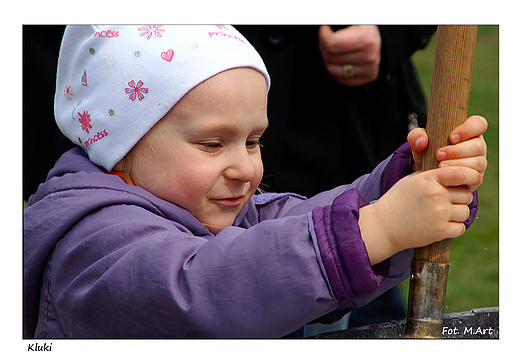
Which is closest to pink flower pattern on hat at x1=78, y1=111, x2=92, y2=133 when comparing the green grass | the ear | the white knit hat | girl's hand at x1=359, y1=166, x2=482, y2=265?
the white knit hat

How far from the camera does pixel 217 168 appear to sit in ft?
3.74

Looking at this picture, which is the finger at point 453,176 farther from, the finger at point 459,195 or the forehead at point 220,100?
the forehead at point 220,100

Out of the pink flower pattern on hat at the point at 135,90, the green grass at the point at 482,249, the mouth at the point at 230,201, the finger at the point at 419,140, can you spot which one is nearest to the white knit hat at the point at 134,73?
the pink flower pattern on hat at the point at 135,90

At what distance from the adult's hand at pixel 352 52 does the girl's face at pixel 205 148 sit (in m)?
0.55

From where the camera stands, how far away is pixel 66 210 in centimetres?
108

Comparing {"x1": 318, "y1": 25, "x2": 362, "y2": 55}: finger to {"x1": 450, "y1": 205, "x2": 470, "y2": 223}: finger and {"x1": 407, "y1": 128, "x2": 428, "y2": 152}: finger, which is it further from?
{"x1": 450, "y1": 205, "x2": 470, "y2": 223}: finger

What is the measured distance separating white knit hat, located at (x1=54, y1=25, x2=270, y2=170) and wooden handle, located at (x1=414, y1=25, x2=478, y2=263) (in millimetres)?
437

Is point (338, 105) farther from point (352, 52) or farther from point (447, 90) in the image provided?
point (447, 90)

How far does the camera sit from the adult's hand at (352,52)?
5.33 ft

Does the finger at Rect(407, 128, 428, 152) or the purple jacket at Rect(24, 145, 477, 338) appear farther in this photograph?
the finger at Rect(407, 128, 428, 152)

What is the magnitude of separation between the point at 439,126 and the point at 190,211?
23.1 inches

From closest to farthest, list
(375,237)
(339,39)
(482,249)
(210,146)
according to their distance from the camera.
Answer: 1. (375,237)
2. (210,146)
3. (339,39)
4. (482,249)


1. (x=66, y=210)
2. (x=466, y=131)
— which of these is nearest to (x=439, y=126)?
(x=466, y=131)

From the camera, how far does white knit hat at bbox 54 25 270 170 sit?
1.15 m
